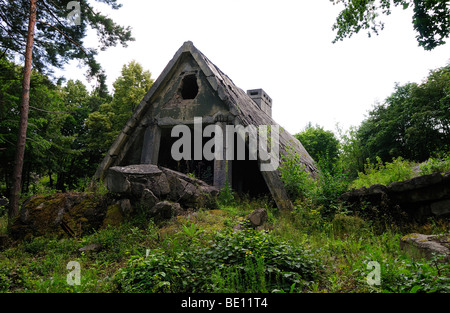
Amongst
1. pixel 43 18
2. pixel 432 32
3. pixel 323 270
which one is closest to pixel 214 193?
pixel 323 270

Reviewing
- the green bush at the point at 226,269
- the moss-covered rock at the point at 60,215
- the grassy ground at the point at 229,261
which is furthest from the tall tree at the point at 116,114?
the green bush at the point at 226,269

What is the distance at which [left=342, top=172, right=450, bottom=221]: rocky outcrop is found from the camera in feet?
19.1

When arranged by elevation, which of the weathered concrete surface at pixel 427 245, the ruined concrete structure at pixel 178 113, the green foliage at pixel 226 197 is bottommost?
the weathered concrete surface at pixel 427 245

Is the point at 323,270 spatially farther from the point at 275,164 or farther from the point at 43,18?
the point at 43,18

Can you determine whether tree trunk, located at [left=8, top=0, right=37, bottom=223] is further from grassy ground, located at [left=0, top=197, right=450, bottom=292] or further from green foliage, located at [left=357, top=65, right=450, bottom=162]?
green foliage, located at [left=357, top=65, right=450, bottom=162]

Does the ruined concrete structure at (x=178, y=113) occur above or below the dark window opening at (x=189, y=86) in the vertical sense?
below

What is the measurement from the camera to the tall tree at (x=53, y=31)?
9.84m

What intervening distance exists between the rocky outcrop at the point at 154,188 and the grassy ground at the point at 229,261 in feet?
2.79

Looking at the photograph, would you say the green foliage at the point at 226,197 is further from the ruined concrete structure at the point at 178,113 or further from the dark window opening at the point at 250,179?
the dark window opening at the point at 250,179

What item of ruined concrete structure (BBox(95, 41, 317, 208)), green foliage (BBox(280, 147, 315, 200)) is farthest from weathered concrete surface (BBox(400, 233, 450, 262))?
ruined concrete structure (BBox(95, 41, 317, 208))

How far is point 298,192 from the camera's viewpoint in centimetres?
777

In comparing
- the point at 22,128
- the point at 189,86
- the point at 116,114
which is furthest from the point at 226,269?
the point at 116,114
